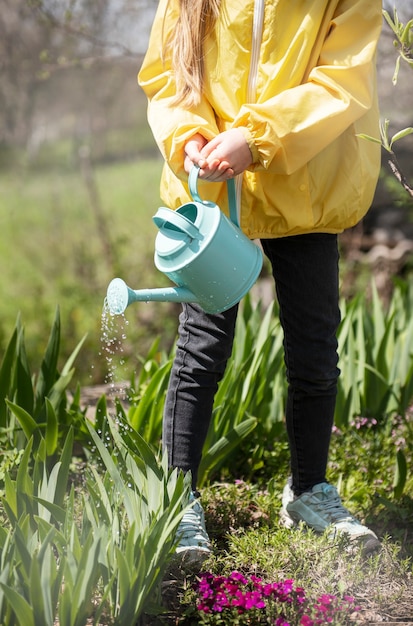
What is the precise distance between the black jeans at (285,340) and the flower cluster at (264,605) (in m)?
0.32

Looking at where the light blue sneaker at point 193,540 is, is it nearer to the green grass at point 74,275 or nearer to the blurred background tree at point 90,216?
the green grass at point 74,275

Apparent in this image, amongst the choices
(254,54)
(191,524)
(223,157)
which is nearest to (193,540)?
(191,524)

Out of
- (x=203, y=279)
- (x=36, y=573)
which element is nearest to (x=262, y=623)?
(x=36, y=573)

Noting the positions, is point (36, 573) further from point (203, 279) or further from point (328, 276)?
point (328, 276)

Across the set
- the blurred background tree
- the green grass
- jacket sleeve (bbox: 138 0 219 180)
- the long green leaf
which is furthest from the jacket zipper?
the green grass

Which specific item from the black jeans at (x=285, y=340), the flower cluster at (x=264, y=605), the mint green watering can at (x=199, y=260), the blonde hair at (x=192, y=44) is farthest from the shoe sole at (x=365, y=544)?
the blonde hair at (x=192, y=44)

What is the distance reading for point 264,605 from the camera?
4.94 feet

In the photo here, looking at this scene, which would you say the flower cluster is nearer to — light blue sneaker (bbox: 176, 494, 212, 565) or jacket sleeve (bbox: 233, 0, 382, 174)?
light blue sneaker (bbox: 176, 494, 212, 565)

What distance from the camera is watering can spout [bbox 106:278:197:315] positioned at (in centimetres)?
149

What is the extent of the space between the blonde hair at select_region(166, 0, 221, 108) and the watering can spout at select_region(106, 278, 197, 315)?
0.44m

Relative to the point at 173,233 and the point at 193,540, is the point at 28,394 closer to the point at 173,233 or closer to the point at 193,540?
the point at 193,540

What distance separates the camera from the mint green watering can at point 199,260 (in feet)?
4.99

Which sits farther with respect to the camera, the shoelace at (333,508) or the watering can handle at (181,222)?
the shoelace at (333,508)

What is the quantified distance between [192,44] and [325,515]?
45.1 inches
